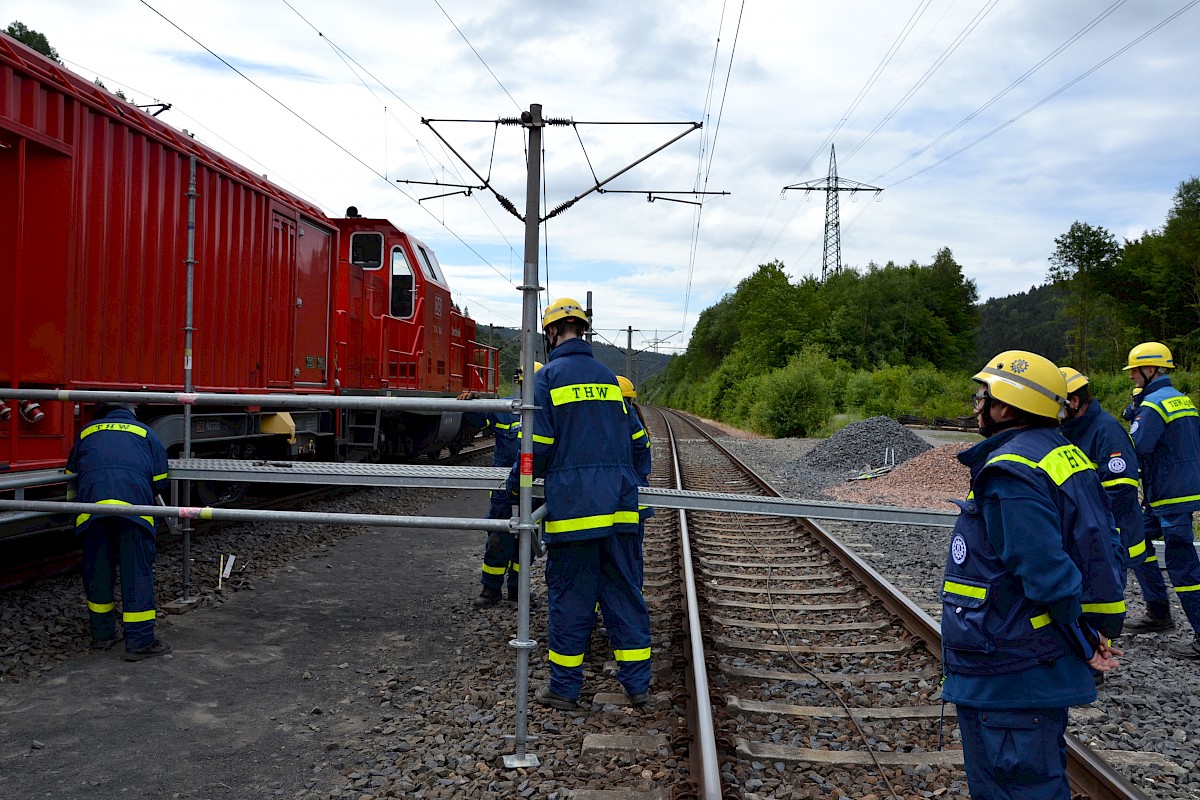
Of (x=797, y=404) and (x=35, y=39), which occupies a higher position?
(x=35, y=39)

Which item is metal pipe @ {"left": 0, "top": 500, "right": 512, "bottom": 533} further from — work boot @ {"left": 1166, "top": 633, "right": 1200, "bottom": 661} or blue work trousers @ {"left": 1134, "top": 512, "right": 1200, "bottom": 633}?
work boot @ {"left": 1166, "top": 633, "right": 1200, "bottom": 661}

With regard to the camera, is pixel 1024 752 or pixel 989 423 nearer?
pixel 1024 752

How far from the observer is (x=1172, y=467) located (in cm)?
551

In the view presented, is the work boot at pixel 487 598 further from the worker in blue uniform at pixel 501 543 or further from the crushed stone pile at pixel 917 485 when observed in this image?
the crushed stone pile at pixel 917 485

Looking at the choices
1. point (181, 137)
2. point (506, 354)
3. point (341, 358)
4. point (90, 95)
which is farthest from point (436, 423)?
point (506, 354)

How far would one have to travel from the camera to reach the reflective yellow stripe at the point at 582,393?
4.48m

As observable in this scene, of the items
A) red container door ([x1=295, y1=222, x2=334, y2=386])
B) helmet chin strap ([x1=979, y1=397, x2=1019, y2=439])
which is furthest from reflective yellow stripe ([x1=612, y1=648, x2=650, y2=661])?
red container door ([x1=295, y1=222, x2=334, y2=386])

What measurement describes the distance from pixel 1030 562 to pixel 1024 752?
573 millimetres

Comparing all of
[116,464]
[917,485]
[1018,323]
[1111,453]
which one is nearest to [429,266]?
[917,485]

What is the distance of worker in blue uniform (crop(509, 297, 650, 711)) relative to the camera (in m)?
4.40

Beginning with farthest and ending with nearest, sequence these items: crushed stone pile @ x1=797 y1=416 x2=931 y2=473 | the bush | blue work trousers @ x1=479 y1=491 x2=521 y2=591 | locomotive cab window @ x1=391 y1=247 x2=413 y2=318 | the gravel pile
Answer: the bush, crushed stone pile @ x1=797 y1=416 x2=931 y2=473, locomotive cab window @ x1=391 y1=247 x2=413 y2=318, blue work trousers @ x1=479 y1=491 x2=521 y2=591, the gravel pile

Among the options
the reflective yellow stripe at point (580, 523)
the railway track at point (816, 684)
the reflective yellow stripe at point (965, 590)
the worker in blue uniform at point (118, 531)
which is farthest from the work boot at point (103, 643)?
the reflective yellow stripe at point (965, 590)

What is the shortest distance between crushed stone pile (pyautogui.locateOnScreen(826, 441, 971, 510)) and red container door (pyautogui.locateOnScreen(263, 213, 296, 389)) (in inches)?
309

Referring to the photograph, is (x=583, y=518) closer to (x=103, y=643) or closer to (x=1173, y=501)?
(x=103, y=643)
